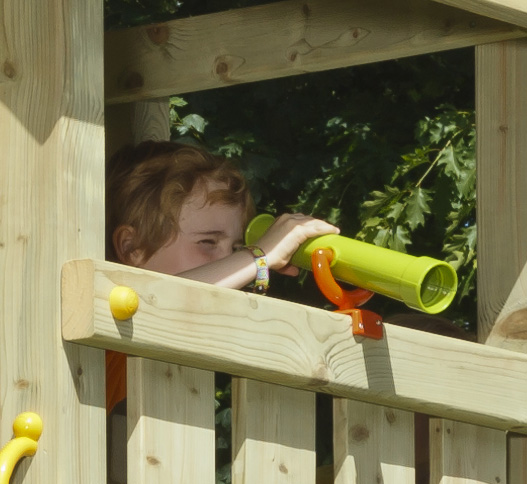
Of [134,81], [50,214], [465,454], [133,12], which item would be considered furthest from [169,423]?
[133,12]

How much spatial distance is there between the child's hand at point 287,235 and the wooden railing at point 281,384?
0.24m

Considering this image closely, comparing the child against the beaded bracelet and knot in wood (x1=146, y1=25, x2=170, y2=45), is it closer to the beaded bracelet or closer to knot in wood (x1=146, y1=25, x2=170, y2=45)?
the beaded bracelet

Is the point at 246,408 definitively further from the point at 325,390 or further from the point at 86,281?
the point at 86,281

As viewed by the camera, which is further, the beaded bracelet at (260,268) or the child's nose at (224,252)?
the child's nose at (224,252)

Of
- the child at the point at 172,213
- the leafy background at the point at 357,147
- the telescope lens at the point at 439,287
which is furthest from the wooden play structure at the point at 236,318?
the leafy background at the point at 357,147

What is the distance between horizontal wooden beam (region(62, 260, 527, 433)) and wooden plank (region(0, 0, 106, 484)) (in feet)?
0.16

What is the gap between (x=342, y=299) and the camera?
2.56 meters

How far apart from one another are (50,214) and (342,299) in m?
0.60

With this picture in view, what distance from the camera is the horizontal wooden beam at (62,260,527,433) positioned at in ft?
7.11

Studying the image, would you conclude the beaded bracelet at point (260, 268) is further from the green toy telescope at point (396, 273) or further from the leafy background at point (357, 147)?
the leafy background at point (357, 147)

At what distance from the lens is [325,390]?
8.21ft

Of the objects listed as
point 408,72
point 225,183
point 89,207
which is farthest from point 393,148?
point 89,207

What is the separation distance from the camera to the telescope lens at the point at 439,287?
2520 mm

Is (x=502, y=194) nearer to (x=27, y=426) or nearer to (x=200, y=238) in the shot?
(x=200, y=238)
